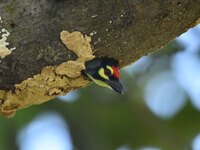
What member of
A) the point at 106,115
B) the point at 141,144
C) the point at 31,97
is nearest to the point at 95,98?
the point at 106,115

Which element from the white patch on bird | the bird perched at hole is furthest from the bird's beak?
the white patch on bird

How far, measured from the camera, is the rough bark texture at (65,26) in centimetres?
113

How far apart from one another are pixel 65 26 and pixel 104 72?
0.12m

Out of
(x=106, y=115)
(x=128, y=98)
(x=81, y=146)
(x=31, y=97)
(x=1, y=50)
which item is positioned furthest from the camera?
(x=106, y=115)

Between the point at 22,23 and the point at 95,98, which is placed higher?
the point at 95,98

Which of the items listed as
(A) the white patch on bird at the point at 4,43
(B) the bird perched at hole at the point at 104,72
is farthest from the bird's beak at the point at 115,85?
(A) the white patch on bird at the point at 4,43

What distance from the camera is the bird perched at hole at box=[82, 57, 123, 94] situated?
1.10m

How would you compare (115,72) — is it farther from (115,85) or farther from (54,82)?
(54,82)

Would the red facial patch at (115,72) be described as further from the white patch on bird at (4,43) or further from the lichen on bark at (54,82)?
the white patch on bird at (4,43)

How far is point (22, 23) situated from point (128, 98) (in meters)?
1.63

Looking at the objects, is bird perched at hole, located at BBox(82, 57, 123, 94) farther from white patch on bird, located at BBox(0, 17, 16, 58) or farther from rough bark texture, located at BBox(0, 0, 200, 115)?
white patch on bird, located at BBox(0, 17, 16, 58)

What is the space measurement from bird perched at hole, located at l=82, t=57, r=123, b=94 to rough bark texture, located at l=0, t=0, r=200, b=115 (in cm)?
2

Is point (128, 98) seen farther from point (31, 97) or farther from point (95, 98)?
point (31, 97)

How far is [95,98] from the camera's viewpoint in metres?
2.84
